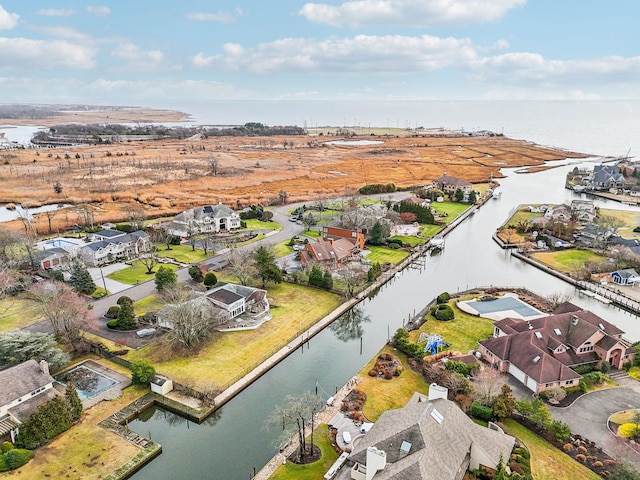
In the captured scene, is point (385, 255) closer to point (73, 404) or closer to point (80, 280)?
point (80, 280)

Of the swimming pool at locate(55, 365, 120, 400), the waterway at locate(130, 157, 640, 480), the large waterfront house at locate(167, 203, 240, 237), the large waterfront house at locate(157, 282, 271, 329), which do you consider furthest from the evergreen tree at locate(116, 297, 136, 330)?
the large waterfront house at locate(167, 203, 240, 237)

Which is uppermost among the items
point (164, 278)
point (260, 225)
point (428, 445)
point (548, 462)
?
point (428, 445)

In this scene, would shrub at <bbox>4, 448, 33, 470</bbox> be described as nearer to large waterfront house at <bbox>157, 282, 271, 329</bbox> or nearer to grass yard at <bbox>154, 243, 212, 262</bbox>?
large waterfront house at <bbox>157, 282, 271, 329</bbox>

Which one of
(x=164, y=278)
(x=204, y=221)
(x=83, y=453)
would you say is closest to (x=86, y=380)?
(x=83, y=453)

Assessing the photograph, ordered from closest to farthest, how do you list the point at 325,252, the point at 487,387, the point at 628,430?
1. the point at 628,430
2. the point at 487,387
3. the point at 325,252

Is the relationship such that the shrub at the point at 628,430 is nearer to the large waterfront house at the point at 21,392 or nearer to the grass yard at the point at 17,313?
the large waterfront house at the point at 21,392
